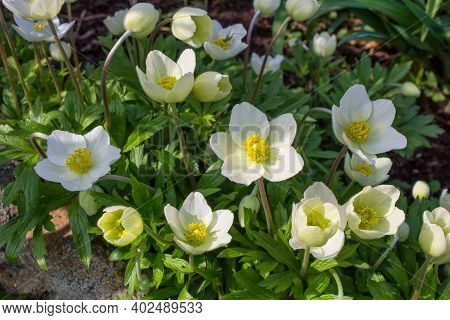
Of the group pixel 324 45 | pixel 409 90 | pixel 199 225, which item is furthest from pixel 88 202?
pixel 409 90

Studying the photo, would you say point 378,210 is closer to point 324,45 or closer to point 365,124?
point 365,124

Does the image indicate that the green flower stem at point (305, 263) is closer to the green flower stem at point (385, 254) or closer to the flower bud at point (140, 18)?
the green flower stem at point (385, 254)

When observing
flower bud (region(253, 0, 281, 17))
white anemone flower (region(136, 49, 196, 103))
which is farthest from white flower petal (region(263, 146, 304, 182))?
flower bud (region(253, 0, 281, 17))

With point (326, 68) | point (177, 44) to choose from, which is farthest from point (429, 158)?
point (177, 44)

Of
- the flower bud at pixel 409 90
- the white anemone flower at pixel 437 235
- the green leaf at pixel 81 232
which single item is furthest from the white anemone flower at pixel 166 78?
the flower bud at pixel 409 90

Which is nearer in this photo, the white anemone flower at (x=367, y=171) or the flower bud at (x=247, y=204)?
the flower bud at (x=247, y=204)
